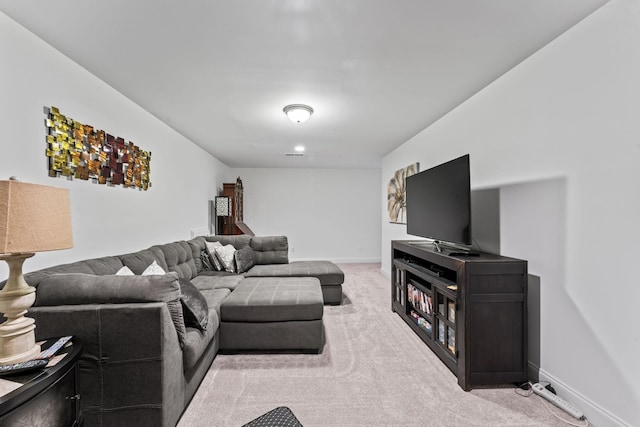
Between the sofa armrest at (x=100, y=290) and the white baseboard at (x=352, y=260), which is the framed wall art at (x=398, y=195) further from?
the sofa armrest at (x=100, y=290)

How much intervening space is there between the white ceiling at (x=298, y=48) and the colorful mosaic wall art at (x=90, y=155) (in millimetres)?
487

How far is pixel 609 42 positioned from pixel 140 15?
2.63 m

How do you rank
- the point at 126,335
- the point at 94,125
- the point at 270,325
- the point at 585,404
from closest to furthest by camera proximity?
the point at 126,335 < the point at 585,404 < the point at 94,125 < the point at 270,325

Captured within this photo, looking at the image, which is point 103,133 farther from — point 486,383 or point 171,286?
point 486,383

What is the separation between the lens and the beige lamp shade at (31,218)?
1.08 metres

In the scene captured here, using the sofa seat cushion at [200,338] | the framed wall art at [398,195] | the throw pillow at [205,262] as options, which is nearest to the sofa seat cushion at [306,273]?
the throw pillow at [205,262]

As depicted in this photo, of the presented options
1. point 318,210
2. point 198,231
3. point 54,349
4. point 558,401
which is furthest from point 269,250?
point 558,401

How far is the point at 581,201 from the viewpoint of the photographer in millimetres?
1798

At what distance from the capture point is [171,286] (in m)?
1.66

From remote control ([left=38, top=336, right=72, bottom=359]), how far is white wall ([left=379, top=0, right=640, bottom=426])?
9.10 feet

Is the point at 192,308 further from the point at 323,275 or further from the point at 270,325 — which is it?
the point at 323,275

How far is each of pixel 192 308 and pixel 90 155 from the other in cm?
154

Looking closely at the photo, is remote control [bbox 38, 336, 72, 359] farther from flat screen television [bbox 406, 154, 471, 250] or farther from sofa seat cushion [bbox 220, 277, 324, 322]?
flat screen television [bbox 406, 154, 471, 250]

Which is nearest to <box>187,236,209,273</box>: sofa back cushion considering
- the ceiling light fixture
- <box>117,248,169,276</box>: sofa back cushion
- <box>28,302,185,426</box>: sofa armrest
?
<box>117,248,169,276</box>: sofa back cushion
